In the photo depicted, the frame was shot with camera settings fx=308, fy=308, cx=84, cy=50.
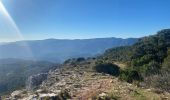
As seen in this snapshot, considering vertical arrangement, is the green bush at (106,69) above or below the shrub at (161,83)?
below

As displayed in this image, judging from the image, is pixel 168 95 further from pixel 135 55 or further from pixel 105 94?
pixel 135 55

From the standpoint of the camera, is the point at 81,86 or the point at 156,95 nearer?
the point at 156,95

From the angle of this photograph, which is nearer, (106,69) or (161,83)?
(161,83)

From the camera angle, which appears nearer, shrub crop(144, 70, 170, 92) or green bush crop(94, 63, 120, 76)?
shrub crop(144, 70, 170, 92)

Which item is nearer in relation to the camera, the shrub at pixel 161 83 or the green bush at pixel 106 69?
the shrub at pixel 161 83

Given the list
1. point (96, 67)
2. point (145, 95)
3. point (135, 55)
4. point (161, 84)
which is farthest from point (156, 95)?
point (135, 55)

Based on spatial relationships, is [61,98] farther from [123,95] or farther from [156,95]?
[156,95]

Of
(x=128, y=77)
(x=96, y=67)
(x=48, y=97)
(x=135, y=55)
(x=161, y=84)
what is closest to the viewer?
(x=48, y=97)

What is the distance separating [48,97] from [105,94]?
4376 millimetres

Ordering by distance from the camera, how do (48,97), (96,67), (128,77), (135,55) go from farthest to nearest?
(135,55)
(96,67)
(128,77)
(48,97)

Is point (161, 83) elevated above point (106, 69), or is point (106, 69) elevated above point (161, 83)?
point (161, 83)

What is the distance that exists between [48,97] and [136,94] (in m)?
6.85

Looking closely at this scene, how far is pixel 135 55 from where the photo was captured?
90000 millimetres

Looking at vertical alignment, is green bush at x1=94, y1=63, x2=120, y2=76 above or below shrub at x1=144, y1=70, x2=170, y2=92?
below
